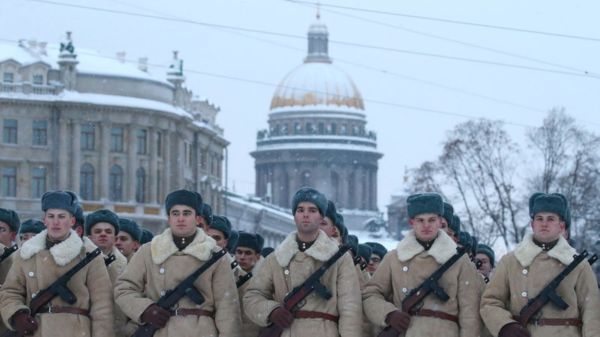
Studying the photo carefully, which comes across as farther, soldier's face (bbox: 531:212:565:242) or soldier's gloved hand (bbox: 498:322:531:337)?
soldier's face (bbox: 531:212:565:242)

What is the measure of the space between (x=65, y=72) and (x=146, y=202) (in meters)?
8.44

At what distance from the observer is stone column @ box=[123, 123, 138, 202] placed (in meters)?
90.1

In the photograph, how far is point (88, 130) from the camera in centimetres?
8950

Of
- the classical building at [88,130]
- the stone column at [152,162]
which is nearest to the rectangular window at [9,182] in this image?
the classical building at [88,130]

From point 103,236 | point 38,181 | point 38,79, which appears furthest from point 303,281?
point 38,79

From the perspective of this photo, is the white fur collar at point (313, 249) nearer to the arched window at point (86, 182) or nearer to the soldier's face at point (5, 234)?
the soldier's face at point (5, 234)

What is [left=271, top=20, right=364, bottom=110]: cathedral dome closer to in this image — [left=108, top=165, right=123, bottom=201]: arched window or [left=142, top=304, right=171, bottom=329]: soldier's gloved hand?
[left=108, top=165, right=123, bottom=201]: arched window

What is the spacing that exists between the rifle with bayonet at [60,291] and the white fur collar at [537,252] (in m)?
2.80

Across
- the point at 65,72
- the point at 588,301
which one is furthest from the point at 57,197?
the point at 65,72

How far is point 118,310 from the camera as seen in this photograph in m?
12.6

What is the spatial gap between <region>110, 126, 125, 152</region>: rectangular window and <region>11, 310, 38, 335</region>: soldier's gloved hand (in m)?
78.5

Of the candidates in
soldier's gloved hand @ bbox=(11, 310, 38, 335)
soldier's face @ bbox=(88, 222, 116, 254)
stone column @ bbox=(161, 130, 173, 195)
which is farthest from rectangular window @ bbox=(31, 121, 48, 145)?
soldier's gloved hand @ bbox=(11, 310, 38, 335)

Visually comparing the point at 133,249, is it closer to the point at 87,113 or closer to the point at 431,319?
the point at 431,319

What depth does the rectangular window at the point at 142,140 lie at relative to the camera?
300 ft
